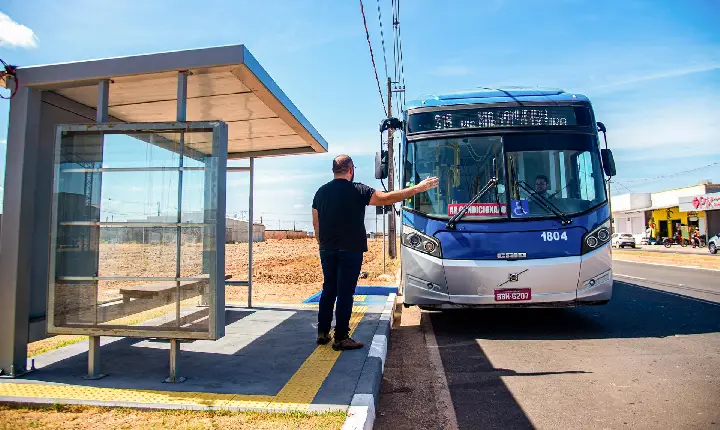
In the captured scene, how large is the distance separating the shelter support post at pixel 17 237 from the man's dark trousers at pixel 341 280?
255cm

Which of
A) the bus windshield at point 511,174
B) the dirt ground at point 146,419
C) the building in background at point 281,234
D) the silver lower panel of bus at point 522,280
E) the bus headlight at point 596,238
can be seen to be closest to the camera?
the dirt ground at point 146,419

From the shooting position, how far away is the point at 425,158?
664 centimetres

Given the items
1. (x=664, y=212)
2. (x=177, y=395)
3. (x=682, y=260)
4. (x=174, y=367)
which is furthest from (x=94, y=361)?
(x=664, y=212)

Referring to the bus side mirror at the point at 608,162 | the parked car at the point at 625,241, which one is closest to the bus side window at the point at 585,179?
the bus side mirror at the point at 608,162

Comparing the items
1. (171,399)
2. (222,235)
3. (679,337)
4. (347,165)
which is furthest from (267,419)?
(679,337)

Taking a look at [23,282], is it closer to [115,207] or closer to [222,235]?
[115,207]

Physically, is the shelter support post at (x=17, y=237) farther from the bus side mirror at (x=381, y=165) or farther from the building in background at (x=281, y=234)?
the building in background at (x=281, y=234)

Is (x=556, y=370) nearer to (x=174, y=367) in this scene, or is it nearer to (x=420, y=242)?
A: (x=420, y=242)

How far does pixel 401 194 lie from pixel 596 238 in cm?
306

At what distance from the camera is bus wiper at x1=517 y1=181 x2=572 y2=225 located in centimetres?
604

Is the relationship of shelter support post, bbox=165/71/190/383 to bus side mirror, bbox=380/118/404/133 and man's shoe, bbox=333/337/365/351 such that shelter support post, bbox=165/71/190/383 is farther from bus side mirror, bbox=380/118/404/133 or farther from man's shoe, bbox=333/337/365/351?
bus side mirror, bbox=380/118/404/133

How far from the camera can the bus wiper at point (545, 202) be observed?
604 cm

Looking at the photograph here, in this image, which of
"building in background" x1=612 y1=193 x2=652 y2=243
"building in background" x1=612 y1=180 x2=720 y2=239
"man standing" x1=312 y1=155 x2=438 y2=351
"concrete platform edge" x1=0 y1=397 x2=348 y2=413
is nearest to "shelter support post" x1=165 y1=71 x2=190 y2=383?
"concrete platform edge" x1=0 y1=397 x2=348 y2=413

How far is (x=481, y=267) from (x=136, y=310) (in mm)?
3849
